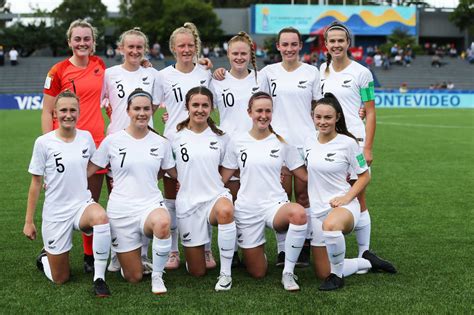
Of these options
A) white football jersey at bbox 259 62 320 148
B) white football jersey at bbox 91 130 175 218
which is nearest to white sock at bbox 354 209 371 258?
white football jersey at bbox 259 62 320 148

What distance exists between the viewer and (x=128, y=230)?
4996mm

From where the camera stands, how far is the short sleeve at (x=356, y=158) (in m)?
5.04

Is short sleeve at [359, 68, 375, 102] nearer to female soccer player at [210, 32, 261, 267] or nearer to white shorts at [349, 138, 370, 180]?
white shorts at [349, 138, 370, 180]

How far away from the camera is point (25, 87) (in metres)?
34.3

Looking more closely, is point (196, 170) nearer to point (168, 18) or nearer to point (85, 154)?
point (85, 154)

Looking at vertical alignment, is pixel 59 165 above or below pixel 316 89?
below

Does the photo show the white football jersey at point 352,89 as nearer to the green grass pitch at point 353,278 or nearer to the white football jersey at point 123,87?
the green grass pitch at point 353,278

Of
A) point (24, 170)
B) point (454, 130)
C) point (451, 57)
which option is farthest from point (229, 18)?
point (24, 170)

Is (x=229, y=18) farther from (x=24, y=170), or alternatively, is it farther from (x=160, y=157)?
(x=160, y=157)

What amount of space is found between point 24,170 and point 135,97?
6.73m

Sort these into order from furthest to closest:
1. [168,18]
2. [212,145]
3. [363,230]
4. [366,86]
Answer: [168,18]
[366,86]
[363,230]
[212,145]

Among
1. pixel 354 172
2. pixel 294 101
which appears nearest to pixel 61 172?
pixel 294 101

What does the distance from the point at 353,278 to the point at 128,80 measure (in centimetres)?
241

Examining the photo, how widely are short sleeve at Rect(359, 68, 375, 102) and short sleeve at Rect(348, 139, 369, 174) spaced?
24.9 inches
